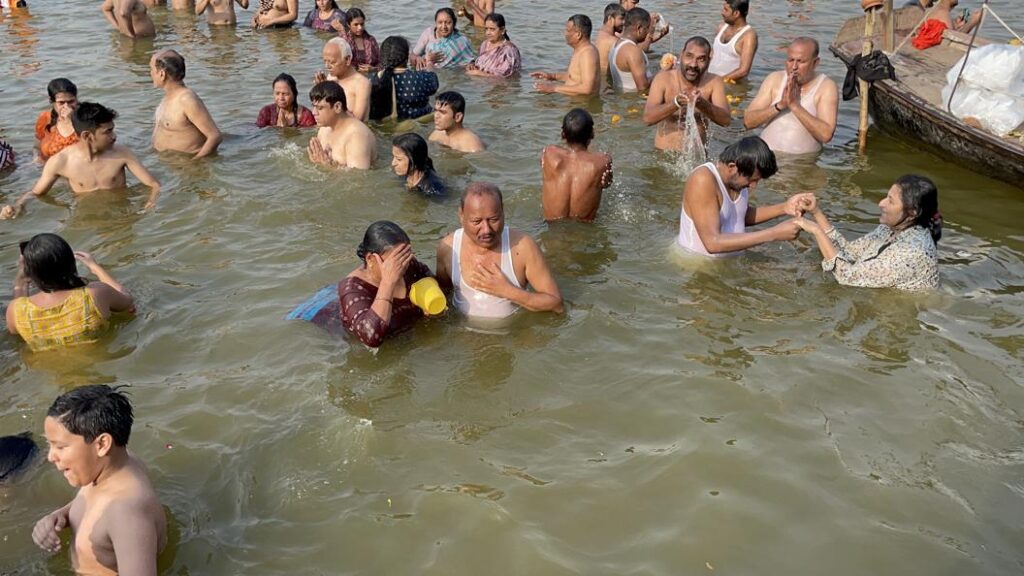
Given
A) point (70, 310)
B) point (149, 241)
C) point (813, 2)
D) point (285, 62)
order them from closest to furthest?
1. point (70, 310)
2. point (149, 241)
3. point (285, 62)
4. point (813, 2)

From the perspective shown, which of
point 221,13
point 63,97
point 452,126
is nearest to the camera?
point 63,97

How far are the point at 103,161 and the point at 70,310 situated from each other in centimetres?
280

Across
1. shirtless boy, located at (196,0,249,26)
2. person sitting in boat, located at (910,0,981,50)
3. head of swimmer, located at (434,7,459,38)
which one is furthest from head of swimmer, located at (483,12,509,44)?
shirtless boy, located at (196,0,249,26)

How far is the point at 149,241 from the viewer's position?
23.7 feet

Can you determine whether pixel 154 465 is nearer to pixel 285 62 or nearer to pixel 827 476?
pixel 827 476

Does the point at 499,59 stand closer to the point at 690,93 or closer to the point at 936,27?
the point at 690,93

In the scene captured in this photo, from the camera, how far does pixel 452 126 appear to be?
28.2 feet

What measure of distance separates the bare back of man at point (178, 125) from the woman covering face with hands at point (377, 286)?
4485mm

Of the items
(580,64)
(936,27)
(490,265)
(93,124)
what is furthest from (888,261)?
(93,124)

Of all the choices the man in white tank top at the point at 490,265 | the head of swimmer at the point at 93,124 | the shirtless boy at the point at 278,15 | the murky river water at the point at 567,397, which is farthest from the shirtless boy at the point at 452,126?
the shirtless boy at the point at 278,15

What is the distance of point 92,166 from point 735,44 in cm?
789

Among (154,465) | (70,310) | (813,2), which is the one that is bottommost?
(154,465)

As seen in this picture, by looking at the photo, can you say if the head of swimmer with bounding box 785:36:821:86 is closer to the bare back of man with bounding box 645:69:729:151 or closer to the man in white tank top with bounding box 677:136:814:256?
the bare back of man with bounding box 645:69:729:151

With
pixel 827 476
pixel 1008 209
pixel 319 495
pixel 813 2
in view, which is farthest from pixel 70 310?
pixel 813 2
